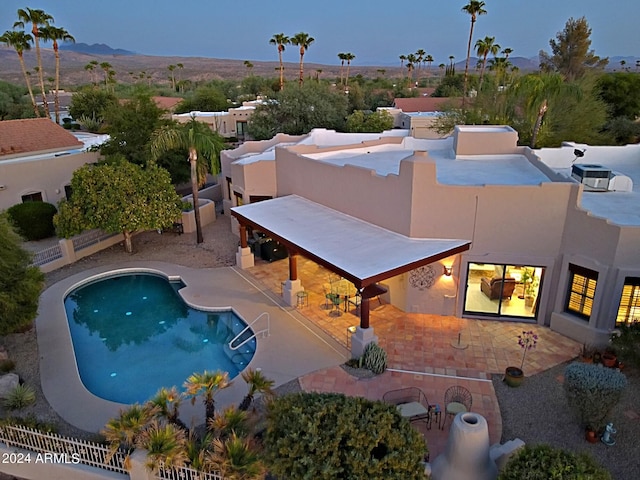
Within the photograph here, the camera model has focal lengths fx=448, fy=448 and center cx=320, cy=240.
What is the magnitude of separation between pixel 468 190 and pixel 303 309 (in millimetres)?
7344

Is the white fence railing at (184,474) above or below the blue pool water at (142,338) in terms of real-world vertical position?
above

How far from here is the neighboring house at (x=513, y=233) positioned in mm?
13695

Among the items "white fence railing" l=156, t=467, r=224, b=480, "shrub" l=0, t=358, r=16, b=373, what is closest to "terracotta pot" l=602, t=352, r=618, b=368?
"white fence railing" l=156, t=467, r=224, b=480

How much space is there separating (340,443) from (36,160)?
27.1 metres

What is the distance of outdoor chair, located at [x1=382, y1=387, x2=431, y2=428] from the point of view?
1093 cm

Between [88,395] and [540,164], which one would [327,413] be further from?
[540,164]

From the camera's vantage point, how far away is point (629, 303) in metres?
13.6

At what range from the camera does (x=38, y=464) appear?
9586mm

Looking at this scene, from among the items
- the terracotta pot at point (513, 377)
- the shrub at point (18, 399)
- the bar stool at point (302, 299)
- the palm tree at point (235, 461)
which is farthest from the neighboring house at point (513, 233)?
the shrub at point (18, 399)

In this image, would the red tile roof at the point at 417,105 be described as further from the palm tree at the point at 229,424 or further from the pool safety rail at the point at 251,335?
the palm tree at the point at 229,424

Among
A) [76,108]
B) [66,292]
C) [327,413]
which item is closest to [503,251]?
[327,413]

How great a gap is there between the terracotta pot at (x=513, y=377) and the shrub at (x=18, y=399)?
42.5 feet

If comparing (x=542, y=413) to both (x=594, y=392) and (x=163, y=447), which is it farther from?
(x=163, y=447)

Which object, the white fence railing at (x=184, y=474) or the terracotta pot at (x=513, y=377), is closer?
the white fence railing at (x=184, y=474)
